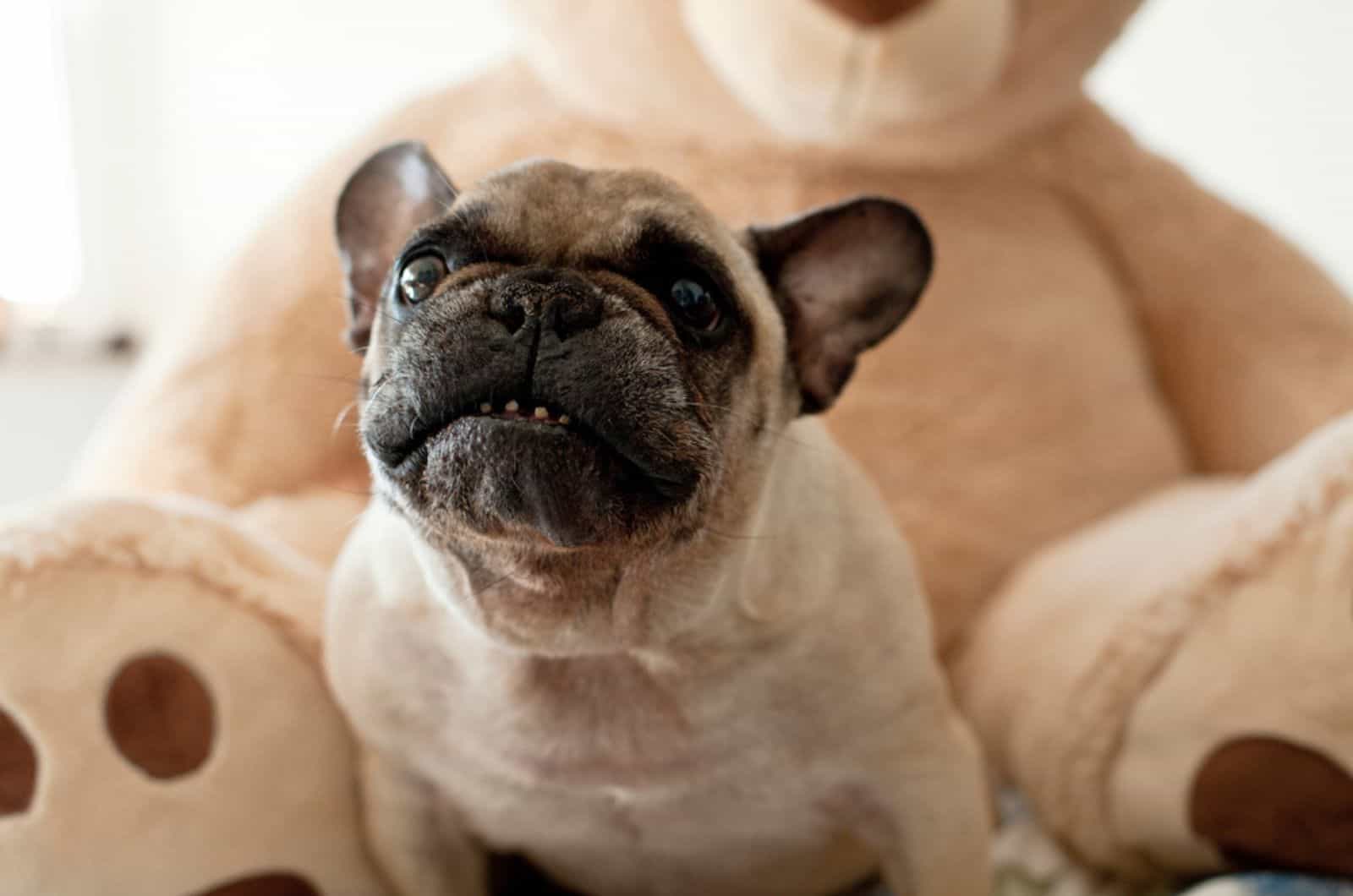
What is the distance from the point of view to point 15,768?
87 centimetres

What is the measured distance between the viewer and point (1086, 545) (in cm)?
125

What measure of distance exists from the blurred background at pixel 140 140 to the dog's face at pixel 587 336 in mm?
1457

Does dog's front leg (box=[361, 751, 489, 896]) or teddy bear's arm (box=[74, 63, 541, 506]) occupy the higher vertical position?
teddy bear's arm (box=[74, 63, 541, 506])

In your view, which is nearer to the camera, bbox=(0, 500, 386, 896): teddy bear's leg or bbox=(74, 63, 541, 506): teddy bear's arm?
bbox=(0, 500, 386, 896): teddy bear's leg

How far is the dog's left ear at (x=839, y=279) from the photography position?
0.91 m

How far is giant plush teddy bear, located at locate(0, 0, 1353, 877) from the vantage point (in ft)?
3.24

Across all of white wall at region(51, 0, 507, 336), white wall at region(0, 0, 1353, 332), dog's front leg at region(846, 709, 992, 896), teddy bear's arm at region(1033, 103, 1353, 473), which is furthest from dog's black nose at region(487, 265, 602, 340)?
white wall at region(51, 0, 507, 336)

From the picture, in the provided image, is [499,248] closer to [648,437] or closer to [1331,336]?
[648,437]

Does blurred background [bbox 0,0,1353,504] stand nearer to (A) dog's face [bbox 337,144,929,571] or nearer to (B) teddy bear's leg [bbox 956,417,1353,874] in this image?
(A) dog's face [bbox 337,144,929,571]

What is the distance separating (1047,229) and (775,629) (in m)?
0.75

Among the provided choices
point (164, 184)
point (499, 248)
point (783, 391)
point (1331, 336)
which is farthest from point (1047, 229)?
point (164, 184)

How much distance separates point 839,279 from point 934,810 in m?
0.39

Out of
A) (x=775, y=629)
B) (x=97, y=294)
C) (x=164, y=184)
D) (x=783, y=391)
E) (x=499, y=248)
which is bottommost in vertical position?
(x=97, y=294)

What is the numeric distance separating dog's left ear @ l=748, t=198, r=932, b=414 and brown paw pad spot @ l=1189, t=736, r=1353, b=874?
0.41 m
